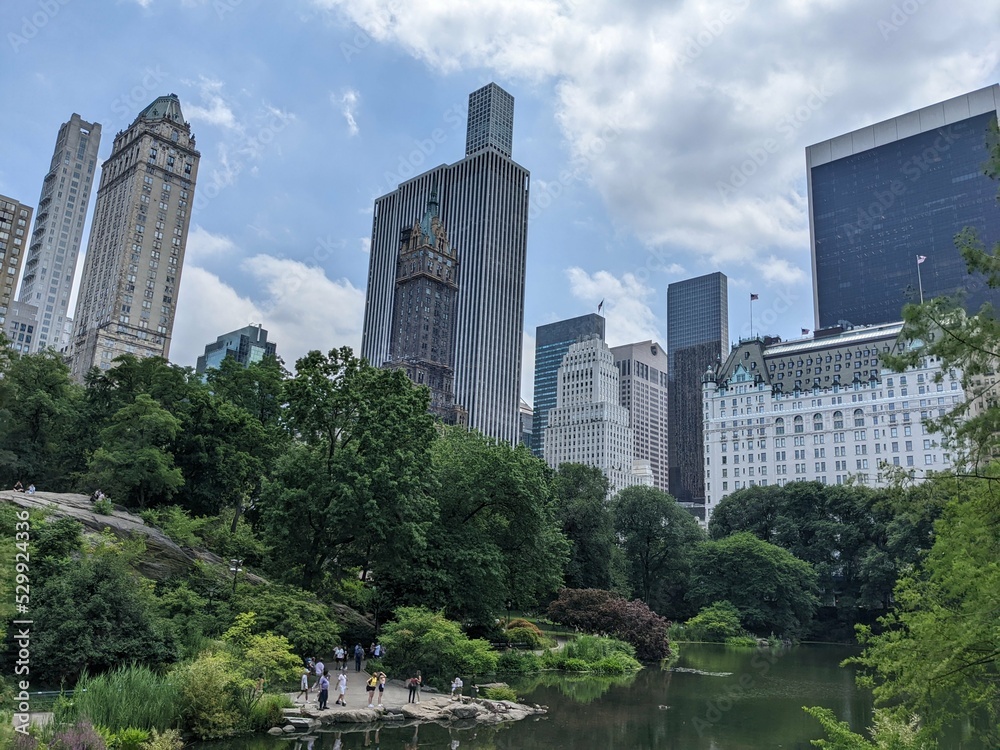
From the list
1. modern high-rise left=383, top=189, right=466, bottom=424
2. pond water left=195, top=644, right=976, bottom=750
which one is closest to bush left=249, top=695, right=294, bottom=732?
pond water left=195, top=644, right=976, bottom=750

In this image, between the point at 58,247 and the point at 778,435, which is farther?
the point at 58,247

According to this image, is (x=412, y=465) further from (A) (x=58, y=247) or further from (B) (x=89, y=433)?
(A) (x=58, y=247)

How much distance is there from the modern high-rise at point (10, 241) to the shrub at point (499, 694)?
103 meters

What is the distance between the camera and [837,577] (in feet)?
259

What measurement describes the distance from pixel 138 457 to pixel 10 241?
88.0 m

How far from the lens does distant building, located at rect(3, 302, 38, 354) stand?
5172 inches

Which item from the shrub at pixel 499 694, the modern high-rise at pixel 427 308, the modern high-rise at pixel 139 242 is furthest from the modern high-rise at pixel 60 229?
the shrub at pixel 499 694

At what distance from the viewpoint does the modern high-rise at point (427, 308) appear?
535 feet

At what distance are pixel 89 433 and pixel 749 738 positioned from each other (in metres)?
44.8

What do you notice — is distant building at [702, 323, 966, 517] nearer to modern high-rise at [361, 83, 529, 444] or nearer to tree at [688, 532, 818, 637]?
tree at [688, 532, 818, 637]

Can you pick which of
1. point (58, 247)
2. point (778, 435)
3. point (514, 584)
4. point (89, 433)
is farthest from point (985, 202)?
point (58, 247)

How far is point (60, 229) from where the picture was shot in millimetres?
175375

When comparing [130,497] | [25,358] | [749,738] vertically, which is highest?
[25,358]

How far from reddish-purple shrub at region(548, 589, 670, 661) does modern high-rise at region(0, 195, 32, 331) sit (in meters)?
94.4
